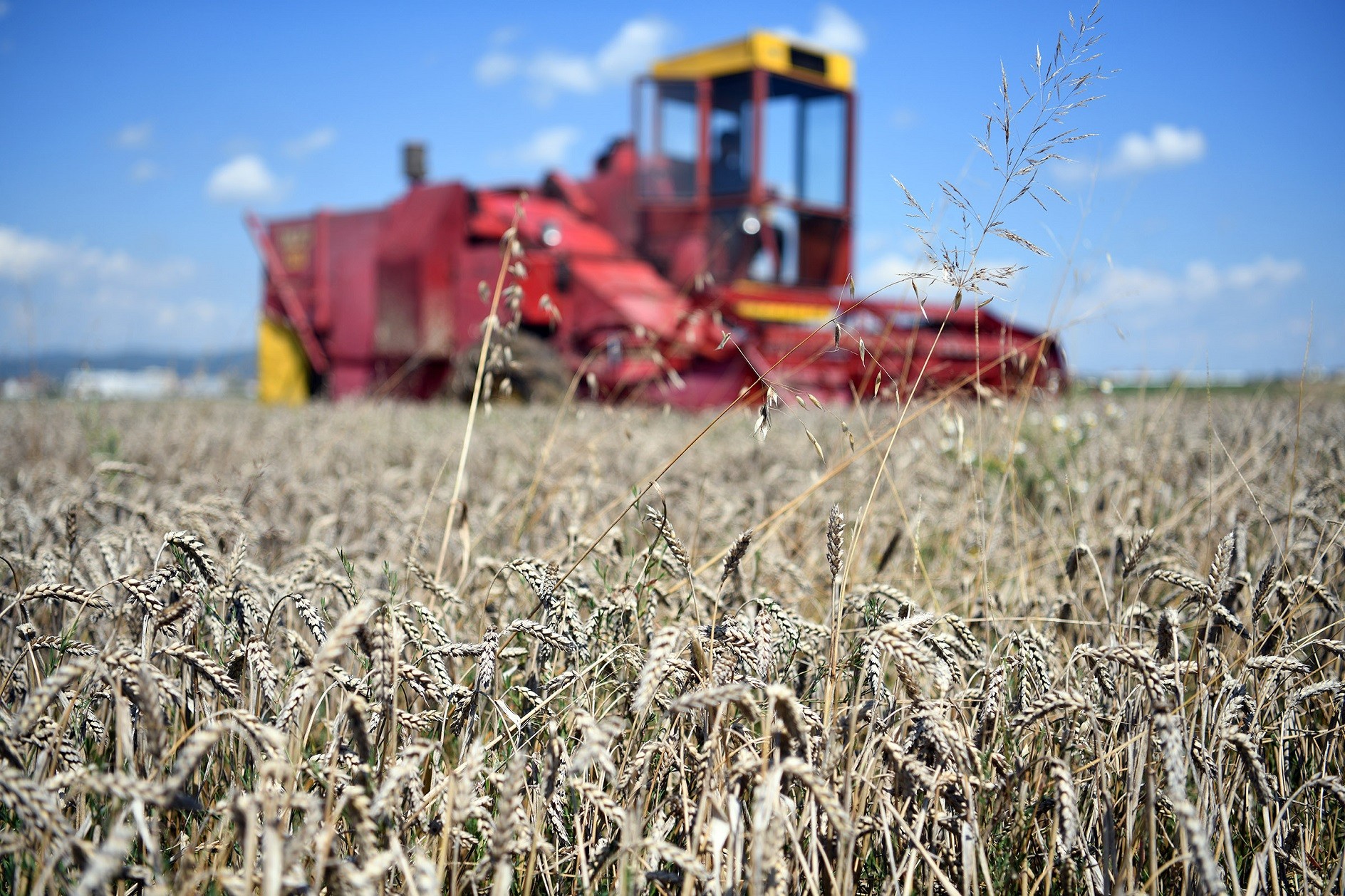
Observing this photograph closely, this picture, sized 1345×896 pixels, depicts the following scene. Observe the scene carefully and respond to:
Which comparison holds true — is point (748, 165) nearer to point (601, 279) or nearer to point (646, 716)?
point (601, 279)

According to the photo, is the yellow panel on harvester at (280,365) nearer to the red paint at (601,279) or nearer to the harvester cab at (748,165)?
the red paint at (601,279)

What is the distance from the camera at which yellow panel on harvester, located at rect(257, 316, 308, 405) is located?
11.9 m

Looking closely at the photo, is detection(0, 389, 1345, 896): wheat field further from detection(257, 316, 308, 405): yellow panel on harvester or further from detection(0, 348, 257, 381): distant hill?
detection(257, 316, 308, 405): yellow panel on harvester

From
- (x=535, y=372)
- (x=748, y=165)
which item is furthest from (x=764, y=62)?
(x=535, y=372)

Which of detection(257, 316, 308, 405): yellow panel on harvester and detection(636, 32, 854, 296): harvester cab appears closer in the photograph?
detection(636, 32, 854, 296): harvester cab

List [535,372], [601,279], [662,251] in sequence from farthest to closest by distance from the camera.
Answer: [662,251]
[601,279]
[535,372]

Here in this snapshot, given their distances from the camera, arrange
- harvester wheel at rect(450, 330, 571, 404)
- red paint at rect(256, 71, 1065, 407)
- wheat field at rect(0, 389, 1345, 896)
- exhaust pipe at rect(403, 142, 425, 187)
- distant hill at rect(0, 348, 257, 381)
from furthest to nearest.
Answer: exhaust pipe at rect(403, 142, 425, 187) < harvester wheel at rect(450, 330, 571, 404) < red paint at rect(256, 71, 1065, 407) < distant hill at rect(0, 348, 257, 381) < wheat field at rect(0, 389, 1345, 896)

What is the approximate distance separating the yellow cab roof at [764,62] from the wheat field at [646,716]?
745 cm

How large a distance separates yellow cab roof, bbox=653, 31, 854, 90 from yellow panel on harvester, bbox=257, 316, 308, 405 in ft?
18.6

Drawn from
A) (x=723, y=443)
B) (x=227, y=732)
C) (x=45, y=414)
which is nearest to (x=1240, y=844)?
(x=227, y=732)

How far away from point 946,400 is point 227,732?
1.47 metres

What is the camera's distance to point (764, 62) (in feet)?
29.1

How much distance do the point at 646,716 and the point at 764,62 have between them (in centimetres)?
849

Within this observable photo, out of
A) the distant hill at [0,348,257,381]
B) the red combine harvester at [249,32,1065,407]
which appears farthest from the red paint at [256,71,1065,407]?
the distant hill at [0,348,257,381]
